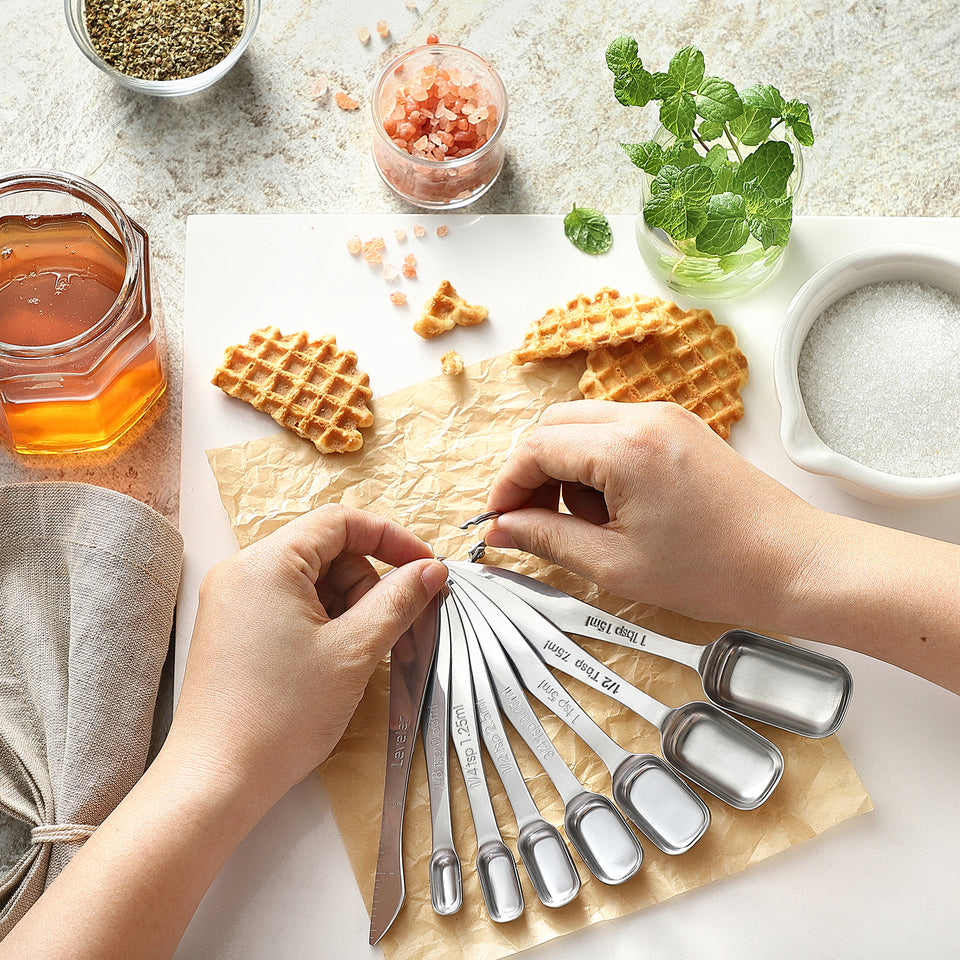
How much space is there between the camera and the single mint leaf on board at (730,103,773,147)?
4.11ft

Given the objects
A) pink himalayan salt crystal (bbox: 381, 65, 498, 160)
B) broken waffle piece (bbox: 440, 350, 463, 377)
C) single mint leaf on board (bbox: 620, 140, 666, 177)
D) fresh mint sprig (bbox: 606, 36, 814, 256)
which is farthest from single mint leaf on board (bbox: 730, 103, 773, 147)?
broken waffle piece (bbox: 440, 350, 463, 377)

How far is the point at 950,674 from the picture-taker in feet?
4.09

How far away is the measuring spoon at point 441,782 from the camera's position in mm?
1264

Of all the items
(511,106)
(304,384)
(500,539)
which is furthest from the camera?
(511,106)

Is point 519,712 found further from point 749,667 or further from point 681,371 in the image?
point 681,371

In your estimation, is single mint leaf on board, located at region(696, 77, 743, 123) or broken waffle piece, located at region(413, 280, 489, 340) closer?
single mint leaf on board, located at region(696, 77, 743, 123)

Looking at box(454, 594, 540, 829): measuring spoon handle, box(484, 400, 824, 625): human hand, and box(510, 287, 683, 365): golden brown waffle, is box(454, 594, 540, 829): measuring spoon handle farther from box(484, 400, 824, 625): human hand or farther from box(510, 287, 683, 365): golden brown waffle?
box(510, 287, 683, 365): golden brown waffle

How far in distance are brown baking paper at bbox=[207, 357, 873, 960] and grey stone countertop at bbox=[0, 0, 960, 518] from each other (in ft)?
1.10

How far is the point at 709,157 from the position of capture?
49.9 inches

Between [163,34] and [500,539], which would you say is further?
[163,34]

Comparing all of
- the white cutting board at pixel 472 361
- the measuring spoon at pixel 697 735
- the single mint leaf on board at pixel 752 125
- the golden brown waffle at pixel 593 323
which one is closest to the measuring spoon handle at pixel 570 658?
the measuring spoon at pixel 697 735

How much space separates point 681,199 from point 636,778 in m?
0.80

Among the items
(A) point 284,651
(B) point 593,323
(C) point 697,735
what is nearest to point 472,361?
(B) point 593,323

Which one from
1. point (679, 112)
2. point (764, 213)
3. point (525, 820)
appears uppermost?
point (679, 112)
